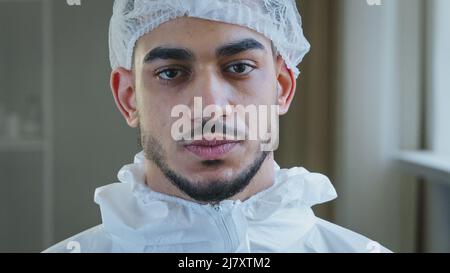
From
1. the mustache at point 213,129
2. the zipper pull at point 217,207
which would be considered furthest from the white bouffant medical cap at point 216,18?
the zipper pull at point 217,207

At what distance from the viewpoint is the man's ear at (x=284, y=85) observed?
84cm

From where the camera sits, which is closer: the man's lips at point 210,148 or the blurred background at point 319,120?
the man's lips at point 210,148

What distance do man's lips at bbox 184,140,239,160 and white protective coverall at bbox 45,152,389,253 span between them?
8 cm

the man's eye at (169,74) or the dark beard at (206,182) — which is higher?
the man's eye at (169,74)

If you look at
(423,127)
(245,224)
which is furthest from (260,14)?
(423,127)

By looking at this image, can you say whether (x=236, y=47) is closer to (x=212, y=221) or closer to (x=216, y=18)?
(x=216, y=18)

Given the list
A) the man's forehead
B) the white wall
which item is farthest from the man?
the white wall

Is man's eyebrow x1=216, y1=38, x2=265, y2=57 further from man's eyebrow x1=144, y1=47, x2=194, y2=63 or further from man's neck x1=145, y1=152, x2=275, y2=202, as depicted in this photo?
man's neck x1=145, y1=152, x2=275, y2=202

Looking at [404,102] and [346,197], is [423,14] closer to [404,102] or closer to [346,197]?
[404,102]

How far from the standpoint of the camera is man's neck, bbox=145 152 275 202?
0.81 meters

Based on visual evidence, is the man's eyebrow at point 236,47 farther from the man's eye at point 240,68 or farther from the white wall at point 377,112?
the white wall at point 377,112

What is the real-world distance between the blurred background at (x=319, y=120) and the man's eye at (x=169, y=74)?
12 centimetres
